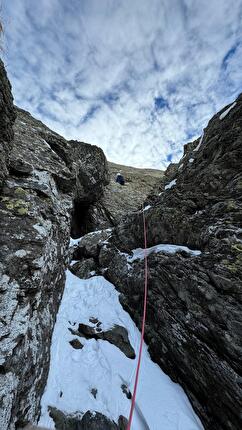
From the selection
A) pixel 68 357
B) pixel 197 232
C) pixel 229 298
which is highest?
pixel 197 232

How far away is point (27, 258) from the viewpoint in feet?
14.3

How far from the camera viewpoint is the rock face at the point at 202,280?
200 inches

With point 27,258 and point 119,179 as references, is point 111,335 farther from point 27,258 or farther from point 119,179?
point 119,179

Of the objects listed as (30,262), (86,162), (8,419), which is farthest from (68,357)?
(86,162)

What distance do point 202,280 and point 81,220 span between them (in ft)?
56.4

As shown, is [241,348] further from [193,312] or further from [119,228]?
[119,228]

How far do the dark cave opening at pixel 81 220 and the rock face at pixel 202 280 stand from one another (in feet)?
34.4

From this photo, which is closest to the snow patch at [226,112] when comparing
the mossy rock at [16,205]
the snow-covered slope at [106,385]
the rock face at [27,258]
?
the rock face at [27,258]

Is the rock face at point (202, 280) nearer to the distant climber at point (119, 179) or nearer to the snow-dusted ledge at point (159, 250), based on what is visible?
the snow-dusted ledge at point (159, 250)

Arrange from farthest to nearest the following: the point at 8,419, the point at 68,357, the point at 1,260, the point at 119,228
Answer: the point at 119,228, the point at 68,357, the point at 1,260, the point at 8,419

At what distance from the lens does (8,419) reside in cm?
311

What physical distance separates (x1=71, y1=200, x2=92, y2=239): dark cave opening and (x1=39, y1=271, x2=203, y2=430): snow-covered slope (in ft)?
44.1

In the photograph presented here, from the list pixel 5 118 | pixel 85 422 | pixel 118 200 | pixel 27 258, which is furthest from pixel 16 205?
pixel 118 200

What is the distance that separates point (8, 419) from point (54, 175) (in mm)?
6284
